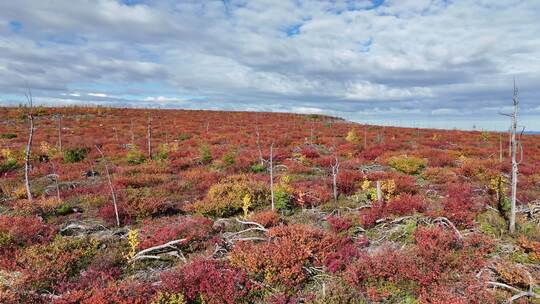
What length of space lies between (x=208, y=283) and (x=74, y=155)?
15143mm

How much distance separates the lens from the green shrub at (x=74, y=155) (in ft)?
56.9

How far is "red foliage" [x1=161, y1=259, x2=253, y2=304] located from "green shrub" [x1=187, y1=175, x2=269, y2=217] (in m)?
3.30

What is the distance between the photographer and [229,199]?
9883mm

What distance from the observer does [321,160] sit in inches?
655

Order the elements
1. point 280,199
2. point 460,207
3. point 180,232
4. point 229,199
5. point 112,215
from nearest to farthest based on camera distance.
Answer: point 180,232
point 460,207
point 112,215
point 280,199
point 229,199

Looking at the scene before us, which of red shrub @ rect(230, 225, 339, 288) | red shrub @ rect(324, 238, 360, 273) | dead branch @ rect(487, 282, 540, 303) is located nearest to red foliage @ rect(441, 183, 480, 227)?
dead branch @ rect(487, 282, 540, 303)

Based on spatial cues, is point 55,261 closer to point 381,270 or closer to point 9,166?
point 381,270

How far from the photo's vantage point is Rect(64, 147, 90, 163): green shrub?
1735 cm

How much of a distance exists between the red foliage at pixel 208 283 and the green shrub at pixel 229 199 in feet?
10.8

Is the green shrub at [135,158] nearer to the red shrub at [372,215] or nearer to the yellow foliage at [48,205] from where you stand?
the yellow foliage at [48,205]

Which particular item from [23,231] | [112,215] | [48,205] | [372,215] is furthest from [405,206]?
[48,205]

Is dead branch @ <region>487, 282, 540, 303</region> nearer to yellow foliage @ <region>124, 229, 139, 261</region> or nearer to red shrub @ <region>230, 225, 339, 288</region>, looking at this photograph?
red shrub @ <region>230, 225, 339, 288</region>

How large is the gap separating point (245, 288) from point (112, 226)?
4736 mm

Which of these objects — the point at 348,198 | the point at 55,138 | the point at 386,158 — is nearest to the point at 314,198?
the point at 348,198
